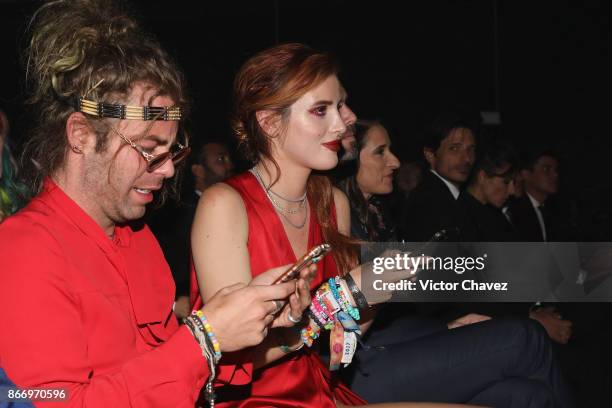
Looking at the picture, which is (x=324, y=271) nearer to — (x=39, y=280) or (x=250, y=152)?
(x=250, y=152)

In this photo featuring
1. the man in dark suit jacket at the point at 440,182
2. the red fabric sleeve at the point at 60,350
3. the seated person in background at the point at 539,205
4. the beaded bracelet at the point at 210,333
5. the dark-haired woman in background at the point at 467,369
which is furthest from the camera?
the seated person in background at the point at 539,205

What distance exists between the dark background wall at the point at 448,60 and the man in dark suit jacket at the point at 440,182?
8.36 feet

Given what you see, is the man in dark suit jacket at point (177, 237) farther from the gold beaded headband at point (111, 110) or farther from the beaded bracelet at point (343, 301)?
the gold beaded headband at point (111, 110)

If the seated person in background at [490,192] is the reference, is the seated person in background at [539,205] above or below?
below

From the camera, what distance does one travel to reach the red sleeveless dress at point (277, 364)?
1.72 metres

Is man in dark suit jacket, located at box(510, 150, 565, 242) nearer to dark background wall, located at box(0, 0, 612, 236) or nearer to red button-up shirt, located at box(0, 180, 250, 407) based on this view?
dark background wall, located at box(0, 0, 612, 236)

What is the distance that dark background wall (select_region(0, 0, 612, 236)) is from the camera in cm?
668

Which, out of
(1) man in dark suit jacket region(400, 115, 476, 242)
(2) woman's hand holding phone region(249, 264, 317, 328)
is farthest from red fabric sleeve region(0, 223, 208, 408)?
(1) man in dark suit jacket region(400, 115, 476, 242)

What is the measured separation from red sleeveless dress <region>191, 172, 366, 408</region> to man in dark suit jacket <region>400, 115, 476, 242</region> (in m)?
1.60

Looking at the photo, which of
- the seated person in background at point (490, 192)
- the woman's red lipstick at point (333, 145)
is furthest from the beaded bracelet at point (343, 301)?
the seated person in background at point (490, 192)

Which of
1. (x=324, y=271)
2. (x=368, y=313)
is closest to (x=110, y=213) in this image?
(x=324, y=271)

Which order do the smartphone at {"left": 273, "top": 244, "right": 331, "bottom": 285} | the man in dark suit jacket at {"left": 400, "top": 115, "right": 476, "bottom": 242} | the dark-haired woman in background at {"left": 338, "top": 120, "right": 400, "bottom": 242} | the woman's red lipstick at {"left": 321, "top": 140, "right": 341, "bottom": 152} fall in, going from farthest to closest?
the man in dark suit jacket at {"left": 400, "top": 115, "right": 476, "bottom": 242}
the dark-haired woman in background at {"left": 338, "top": 120, "right": 400, "bottom": 242}
the woman's red lipstick at {"left": 321, "top": 140, "right": 341, "bottom": 152}
the smartphone at {"left": 273, "top": 244, "right": 331, "bottom": 285}

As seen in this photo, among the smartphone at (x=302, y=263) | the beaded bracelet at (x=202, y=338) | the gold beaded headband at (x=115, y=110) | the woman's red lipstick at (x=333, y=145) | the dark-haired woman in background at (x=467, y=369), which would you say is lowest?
the dark-haired woman in background at (x=467, y=369)

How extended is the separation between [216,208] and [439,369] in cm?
87
